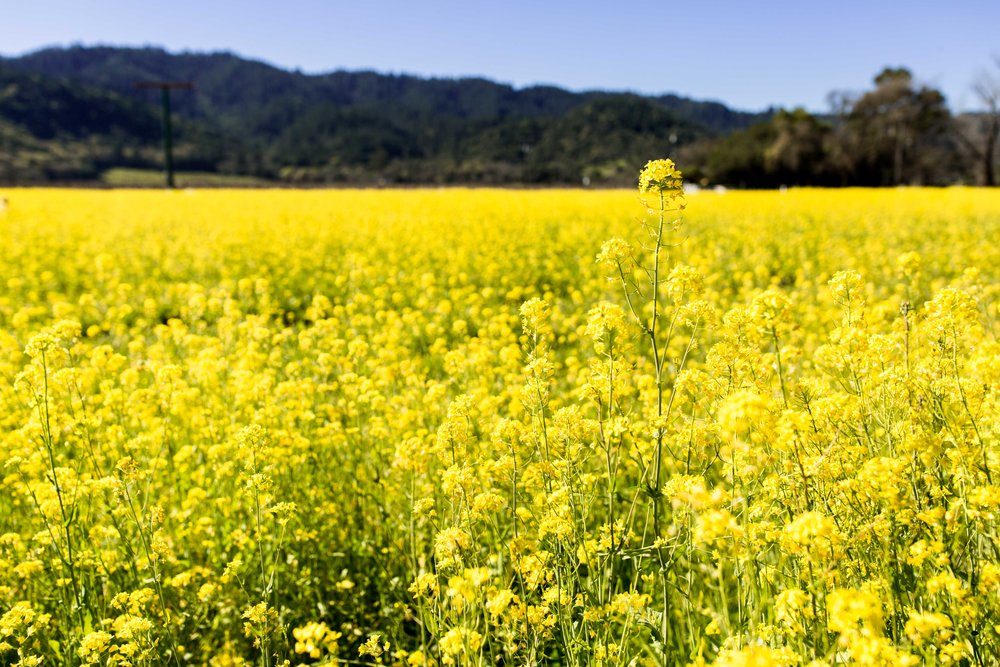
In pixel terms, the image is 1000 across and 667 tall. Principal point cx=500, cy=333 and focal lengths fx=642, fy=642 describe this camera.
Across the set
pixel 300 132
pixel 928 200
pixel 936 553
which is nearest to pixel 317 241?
pixel 936 553

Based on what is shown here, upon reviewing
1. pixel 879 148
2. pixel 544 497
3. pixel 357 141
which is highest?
pixel 357 141

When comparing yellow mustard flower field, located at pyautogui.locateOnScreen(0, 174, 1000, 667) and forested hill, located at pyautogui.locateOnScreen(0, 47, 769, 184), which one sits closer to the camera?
yellow mustard flower field, located at pyautogui.locateOnScreen(0, 174, 1000, 667)

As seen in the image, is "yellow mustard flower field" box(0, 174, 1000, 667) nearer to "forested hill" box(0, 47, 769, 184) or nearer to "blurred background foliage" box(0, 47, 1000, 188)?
"blurred background foliage" box(0, 47, 1000, 188)

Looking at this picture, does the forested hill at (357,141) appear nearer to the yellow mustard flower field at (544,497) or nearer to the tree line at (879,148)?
the tree line at (879,148)

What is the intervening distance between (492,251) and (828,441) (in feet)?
31.3

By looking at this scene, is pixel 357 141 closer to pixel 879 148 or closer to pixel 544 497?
pixel 879 148

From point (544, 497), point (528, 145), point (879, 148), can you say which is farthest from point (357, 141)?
point (544, 497)

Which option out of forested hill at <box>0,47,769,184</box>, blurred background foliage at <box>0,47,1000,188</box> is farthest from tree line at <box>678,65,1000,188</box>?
forested hill at <box>0,47,769,184</box>

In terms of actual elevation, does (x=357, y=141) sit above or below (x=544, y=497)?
above

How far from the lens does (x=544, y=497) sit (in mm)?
2453

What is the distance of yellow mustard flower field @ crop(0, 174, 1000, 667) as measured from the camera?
6.36 ft


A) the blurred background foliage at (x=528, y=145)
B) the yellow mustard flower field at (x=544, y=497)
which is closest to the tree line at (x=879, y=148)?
the blurred background foliage at (x=528, y=145)

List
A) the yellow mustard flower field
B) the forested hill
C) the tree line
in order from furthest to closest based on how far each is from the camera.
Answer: the forested hill < the tree line < the yellow mustard flower field

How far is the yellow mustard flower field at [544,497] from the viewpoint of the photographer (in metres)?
1.94
